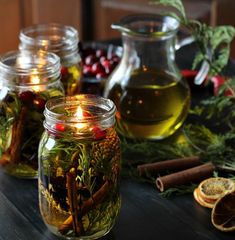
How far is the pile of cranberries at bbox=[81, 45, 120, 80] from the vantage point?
1.46 m

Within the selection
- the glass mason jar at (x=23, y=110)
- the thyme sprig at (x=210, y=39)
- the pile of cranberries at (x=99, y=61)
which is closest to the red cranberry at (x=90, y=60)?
the pile of cranberries at (x=99, y=61)

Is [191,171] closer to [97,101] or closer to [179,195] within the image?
[179,195]

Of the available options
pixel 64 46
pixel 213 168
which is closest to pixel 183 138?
pixel 213 168

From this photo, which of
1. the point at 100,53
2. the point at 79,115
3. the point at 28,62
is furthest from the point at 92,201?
the point at 100,53

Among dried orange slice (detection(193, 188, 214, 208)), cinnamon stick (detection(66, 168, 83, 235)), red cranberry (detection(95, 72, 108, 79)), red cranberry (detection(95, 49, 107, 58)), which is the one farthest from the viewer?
red cranberry (detection(95, 49, 107, 58))

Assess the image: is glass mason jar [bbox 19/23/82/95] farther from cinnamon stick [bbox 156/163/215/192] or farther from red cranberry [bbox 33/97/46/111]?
cinnamon stick [bbox 156/163/215/192]

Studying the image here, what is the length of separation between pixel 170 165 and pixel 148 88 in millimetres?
178

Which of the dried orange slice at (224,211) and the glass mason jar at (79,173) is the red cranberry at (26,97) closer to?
the glass mason jar at (79,173)

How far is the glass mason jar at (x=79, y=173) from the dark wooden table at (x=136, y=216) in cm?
4

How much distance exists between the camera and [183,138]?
1.24 metres

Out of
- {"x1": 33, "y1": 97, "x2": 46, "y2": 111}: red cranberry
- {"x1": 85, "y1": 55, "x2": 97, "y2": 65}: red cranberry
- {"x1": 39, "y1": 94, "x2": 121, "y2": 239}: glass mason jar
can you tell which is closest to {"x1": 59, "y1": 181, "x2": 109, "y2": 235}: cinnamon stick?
{"x1": 39, "y1": 94, "x2": 121, "y2": 239}: glass mason jar

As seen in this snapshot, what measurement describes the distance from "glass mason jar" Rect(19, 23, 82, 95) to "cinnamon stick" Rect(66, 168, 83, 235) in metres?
0.41

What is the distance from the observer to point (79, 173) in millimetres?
892

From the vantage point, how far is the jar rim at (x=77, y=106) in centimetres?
91
